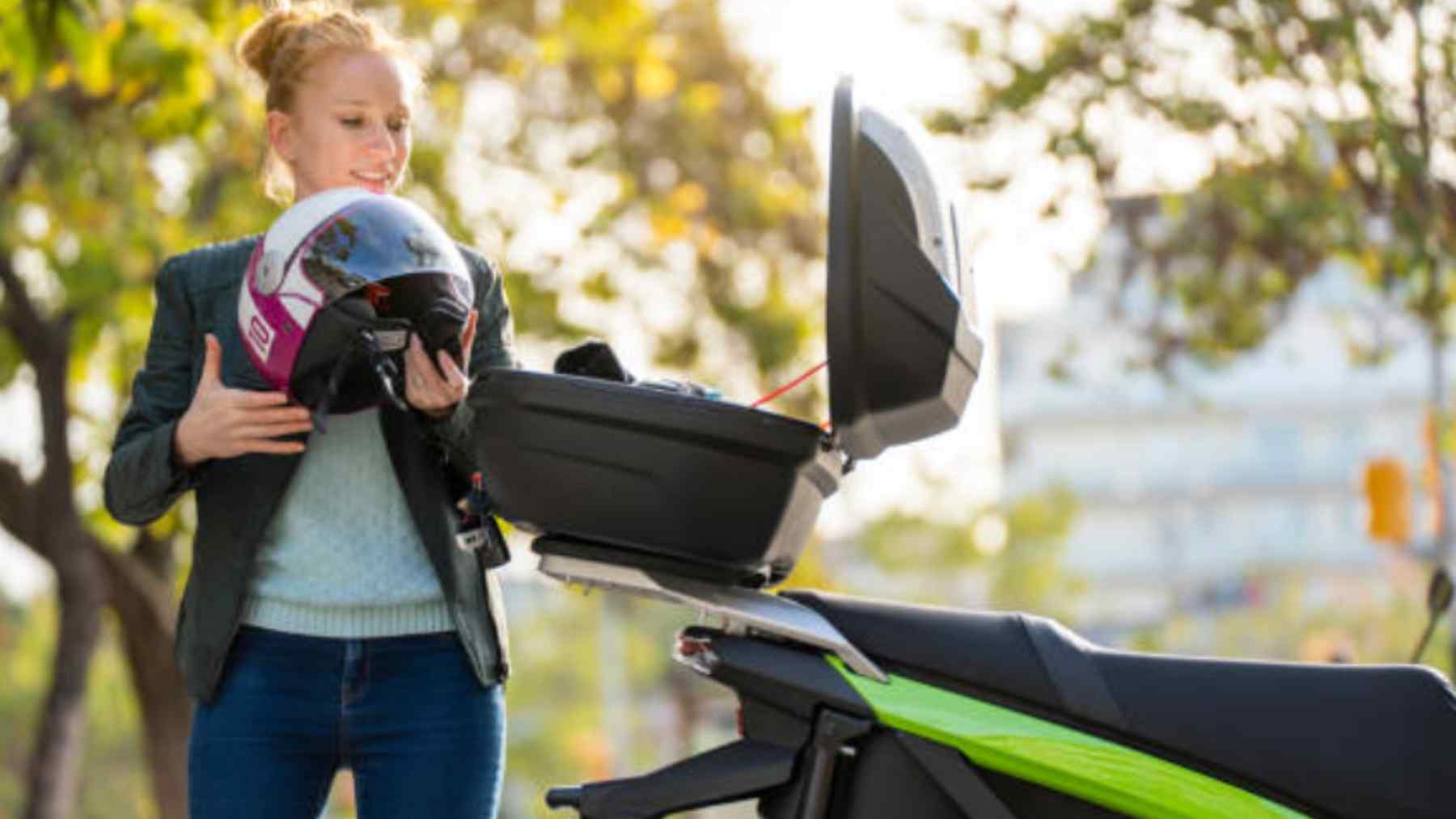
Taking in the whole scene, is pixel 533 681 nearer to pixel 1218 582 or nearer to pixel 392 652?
pixel 1218 582

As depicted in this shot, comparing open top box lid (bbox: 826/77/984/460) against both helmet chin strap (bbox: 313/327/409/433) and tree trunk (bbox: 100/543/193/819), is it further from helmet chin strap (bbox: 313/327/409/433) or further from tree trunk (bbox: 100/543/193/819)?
tree trunk (bbox: 100/543/193/819)

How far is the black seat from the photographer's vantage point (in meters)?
2.82

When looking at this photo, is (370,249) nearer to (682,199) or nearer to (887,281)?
(887,281)

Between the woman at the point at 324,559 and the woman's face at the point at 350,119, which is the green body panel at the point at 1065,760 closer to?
the woman at the point at 324,559

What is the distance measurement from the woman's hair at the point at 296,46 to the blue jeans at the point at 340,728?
0.63 metres

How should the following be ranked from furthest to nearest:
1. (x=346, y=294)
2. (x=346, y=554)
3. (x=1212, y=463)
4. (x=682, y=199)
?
(x=1212, y=463), (x=682, y=199), (x=346, y=554), (x=346, y=294)

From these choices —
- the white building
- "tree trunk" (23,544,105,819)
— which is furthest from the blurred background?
the white building

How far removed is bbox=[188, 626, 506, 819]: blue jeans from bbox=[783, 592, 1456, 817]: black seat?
2.10 ft

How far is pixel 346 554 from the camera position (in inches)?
131

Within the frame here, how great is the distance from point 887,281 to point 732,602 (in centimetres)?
40

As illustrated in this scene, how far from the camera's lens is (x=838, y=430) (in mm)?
2951

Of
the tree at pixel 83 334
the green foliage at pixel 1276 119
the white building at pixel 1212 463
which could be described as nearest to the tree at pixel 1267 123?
the green foliage at pixel 1276 119

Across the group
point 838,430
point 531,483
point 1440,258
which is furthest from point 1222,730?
point 1440,258

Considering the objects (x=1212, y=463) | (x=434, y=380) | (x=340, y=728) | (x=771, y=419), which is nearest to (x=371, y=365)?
(x=434, y=380)
